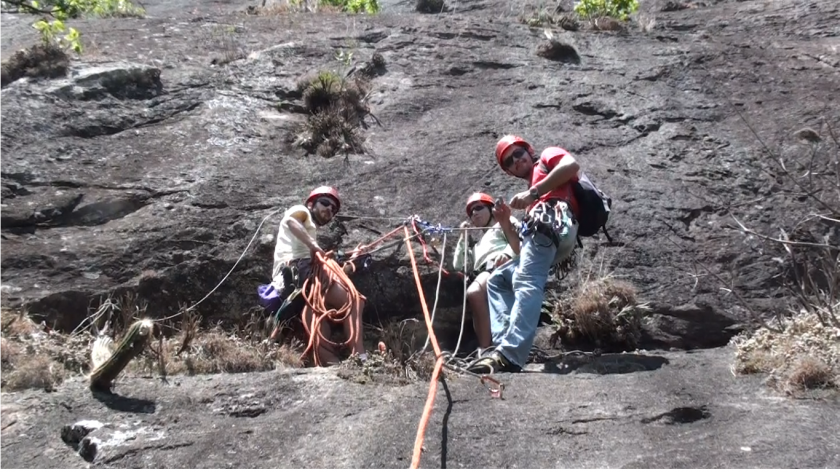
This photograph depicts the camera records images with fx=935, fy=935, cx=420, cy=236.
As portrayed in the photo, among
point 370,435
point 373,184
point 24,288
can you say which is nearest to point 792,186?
point 373,184

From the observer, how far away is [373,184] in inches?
352

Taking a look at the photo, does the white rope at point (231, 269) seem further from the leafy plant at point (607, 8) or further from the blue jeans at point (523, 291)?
the leafy plant at point (607, 8)

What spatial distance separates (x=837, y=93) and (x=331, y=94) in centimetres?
542

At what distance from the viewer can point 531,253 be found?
6.45m

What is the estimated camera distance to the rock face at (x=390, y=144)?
792 centimetres

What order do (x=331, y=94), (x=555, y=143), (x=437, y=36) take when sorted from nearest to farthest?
(x=555, y=143), (x=331, y=94), (x=437, y=36)

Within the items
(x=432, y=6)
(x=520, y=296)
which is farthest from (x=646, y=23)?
(x=520, y=296)

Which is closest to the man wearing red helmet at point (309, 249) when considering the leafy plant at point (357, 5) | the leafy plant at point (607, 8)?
the leafy plant at point (607, 8)

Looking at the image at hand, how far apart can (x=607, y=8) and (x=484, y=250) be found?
638 centimetres

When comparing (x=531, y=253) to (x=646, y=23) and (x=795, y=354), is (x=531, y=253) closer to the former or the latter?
(x=795, y=354)

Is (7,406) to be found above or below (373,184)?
below

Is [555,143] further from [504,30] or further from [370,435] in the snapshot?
[370,435]

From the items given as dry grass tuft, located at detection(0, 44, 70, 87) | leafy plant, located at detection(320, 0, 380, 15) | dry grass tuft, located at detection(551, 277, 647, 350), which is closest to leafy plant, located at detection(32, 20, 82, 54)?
dry grass tuft, located at detection(0, 44, 70, 87)

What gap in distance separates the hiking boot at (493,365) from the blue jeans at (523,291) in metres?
0.03
